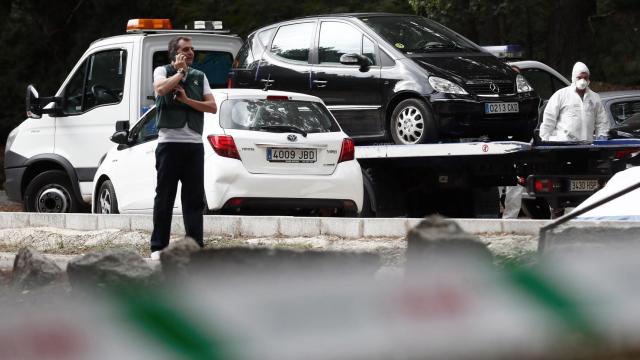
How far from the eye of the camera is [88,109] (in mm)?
16422

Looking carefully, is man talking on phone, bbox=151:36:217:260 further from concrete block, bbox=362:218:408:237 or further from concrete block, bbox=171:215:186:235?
concrete block, bbox=171:215:186:235

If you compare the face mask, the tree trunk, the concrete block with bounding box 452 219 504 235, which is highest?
the tree trunk

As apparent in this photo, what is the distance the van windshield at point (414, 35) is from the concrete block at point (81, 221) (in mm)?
3641

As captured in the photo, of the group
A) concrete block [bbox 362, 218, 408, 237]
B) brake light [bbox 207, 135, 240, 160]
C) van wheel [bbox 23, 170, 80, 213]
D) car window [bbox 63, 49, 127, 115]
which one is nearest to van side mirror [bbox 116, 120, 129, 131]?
car window [bbox 63, 49, 127, 115]

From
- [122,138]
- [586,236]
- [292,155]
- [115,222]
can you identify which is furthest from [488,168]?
[586,236]

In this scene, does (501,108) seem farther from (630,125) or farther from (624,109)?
(624,109)

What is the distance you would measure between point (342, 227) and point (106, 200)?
12.7 feet

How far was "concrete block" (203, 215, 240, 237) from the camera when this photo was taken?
41.8ft

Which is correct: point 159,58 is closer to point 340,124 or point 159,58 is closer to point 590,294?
point 340,124

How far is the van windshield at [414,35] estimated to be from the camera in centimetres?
1438

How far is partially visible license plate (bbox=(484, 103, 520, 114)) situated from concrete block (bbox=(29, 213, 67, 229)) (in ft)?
15.2

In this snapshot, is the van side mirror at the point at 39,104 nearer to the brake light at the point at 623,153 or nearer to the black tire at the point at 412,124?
the black tire at the point at 412,124

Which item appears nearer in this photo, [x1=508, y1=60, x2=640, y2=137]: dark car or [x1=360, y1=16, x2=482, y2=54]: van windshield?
[x1=360, y1=16, x2=482, y2=54]: van windshield

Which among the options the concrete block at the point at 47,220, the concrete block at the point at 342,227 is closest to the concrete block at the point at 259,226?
the concrete block at the point at 342,227
